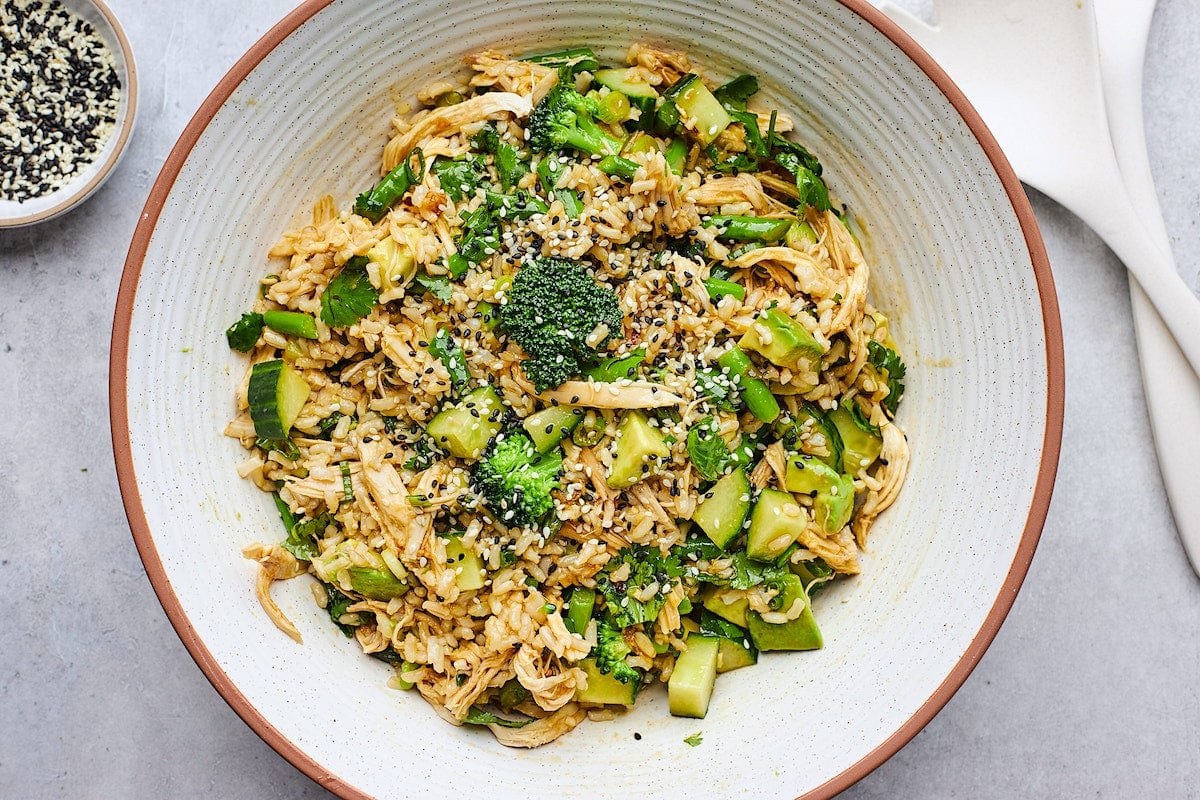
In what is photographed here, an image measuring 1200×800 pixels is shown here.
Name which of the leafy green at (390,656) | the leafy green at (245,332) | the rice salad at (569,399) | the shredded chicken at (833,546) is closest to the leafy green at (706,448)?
the rice salad at (569,399)

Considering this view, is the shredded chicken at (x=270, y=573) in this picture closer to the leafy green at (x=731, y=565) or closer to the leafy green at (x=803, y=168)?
the leafy green at (x=731, y=565)

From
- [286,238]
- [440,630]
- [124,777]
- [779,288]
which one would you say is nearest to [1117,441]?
[779,288]

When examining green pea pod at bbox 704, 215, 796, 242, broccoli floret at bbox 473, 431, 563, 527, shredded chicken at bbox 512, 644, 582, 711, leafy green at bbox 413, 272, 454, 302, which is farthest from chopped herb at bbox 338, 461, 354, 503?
green pea pod at bbox 704, 215, 796, 242

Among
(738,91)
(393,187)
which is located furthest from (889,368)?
(393,187)

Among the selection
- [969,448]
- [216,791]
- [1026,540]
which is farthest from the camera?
[216,791]

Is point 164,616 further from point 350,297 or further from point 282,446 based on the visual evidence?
point 350,297

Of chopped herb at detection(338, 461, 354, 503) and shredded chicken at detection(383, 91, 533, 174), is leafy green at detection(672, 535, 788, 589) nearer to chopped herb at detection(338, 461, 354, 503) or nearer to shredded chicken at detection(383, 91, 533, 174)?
chopped herb at detection(338, 461, 354, 503)

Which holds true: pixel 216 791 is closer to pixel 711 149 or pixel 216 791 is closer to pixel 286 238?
pixel 286 238
